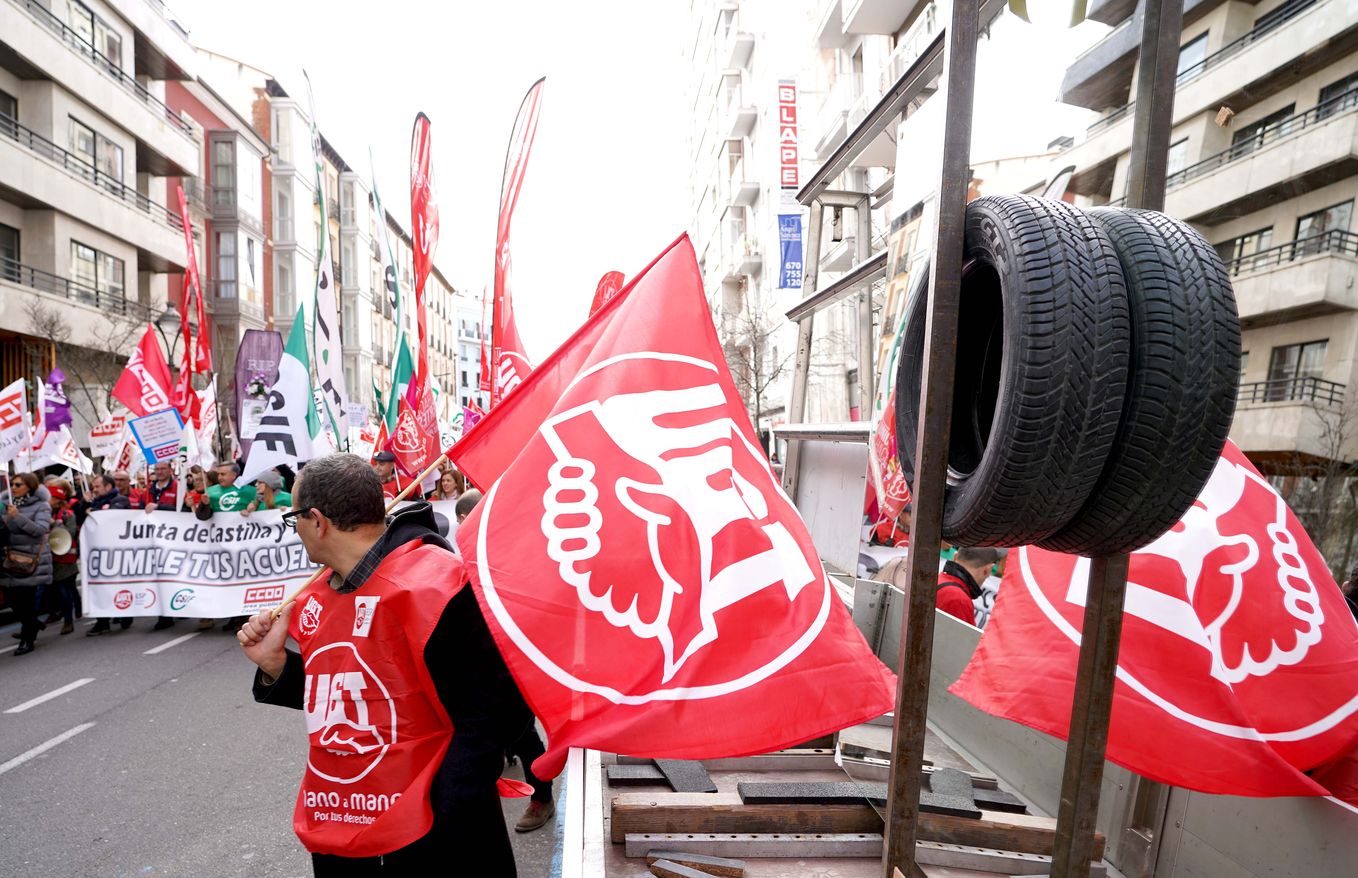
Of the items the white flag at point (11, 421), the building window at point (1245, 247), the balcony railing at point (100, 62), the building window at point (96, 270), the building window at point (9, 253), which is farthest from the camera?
the building window at point (96, 270)

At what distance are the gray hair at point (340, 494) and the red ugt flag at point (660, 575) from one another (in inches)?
15.8

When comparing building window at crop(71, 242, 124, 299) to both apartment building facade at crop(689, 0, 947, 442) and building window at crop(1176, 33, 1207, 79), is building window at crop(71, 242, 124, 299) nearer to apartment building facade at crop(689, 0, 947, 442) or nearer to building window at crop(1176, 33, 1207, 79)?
apartment building facade at crop(689, 0, 947, 442)

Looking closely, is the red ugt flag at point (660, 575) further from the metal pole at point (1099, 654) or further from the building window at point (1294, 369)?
the building window at point (1294, 369)

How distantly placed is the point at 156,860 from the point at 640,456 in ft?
12.9

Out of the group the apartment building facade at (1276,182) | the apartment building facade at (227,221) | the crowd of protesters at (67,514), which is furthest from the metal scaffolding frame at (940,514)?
the apartment building facade at (227,221)

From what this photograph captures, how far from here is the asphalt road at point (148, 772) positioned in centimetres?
436

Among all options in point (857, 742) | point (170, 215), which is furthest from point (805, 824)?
point (170, 215)

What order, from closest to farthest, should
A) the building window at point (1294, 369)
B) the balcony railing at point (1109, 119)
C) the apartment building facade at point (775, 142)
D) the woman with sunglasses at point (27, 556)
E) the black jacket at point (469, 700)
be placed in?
the black jacket at point (469, 700) → the balcony railing at point (1109, 119) → the building window at point (1294, 369) → the woman with sunglasses at point (27, 556) → the apartment building facade at point (775, 142)

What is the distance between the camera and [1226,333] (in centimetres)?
158

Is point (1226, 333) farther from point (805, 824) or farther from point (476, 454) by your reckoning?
point (476, 454)

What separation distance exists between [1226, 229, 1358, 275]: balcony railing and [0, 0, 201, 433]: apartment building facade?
2312cm

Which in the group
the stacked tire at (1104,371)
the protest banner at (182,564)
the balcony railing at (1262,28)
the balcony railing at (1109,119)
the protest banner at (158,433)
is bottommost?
the protest banner at (182,564)

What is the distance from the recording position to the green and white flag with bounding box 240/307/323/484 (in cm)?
847

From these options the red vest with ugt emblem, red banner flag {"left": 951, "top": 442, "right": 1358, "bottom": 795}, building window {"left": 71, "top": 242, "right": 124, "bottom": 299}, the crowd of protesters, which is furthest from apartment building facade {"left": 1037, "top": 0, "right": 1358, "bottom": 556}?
building window {"left": 71, "top": 242, "right": 124, "bottom": 299}
